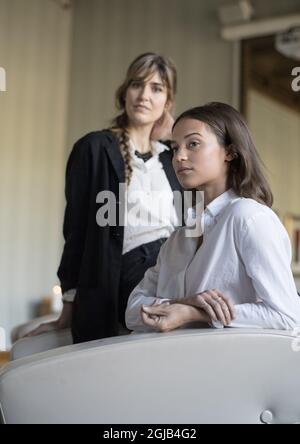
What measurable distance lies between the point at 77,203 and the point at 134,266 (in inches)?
10.0

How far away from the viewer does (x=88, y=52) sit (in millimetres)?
5129

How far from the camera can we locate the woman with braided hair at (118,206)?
1680mm

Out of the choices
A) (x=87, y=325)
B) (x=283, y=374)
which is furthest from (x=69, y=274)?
(x=283, y=374)

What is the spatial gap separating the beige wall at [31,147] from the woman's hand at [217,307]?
353 cm

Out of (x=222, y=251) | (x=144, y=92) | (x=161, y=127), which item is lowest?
(x=222, y=251)

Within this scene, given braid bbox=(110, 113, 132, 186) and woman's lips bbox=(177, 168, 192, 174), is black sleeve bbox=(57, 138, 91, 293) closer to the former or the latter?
braid bbox=(110, 113, 132, 186)

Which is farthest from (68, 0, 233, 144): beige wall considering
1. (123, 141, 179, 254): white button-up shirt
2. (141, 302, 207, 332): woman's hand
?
(141, 302, 207, 332): woman's hand

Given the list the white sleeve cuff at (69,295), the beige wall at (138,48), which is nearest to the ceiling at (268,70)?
the beige wall at (138,48)

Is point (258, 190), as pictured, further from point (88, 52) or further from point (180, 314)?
point (88, 52)

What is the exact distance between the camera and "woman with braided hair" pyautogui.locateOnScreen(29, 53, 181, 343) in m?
1.68

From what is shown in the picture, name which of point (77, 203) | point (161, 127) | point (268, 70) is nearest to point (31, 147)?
point (268, 70)

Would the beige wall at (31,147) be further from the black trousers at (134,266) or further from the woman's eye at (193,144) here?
the woman's eye at (193,144)

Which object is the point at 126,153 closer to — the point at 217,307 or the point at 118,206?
the point at 118,206

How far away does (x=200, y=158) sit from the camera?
1288 mm
